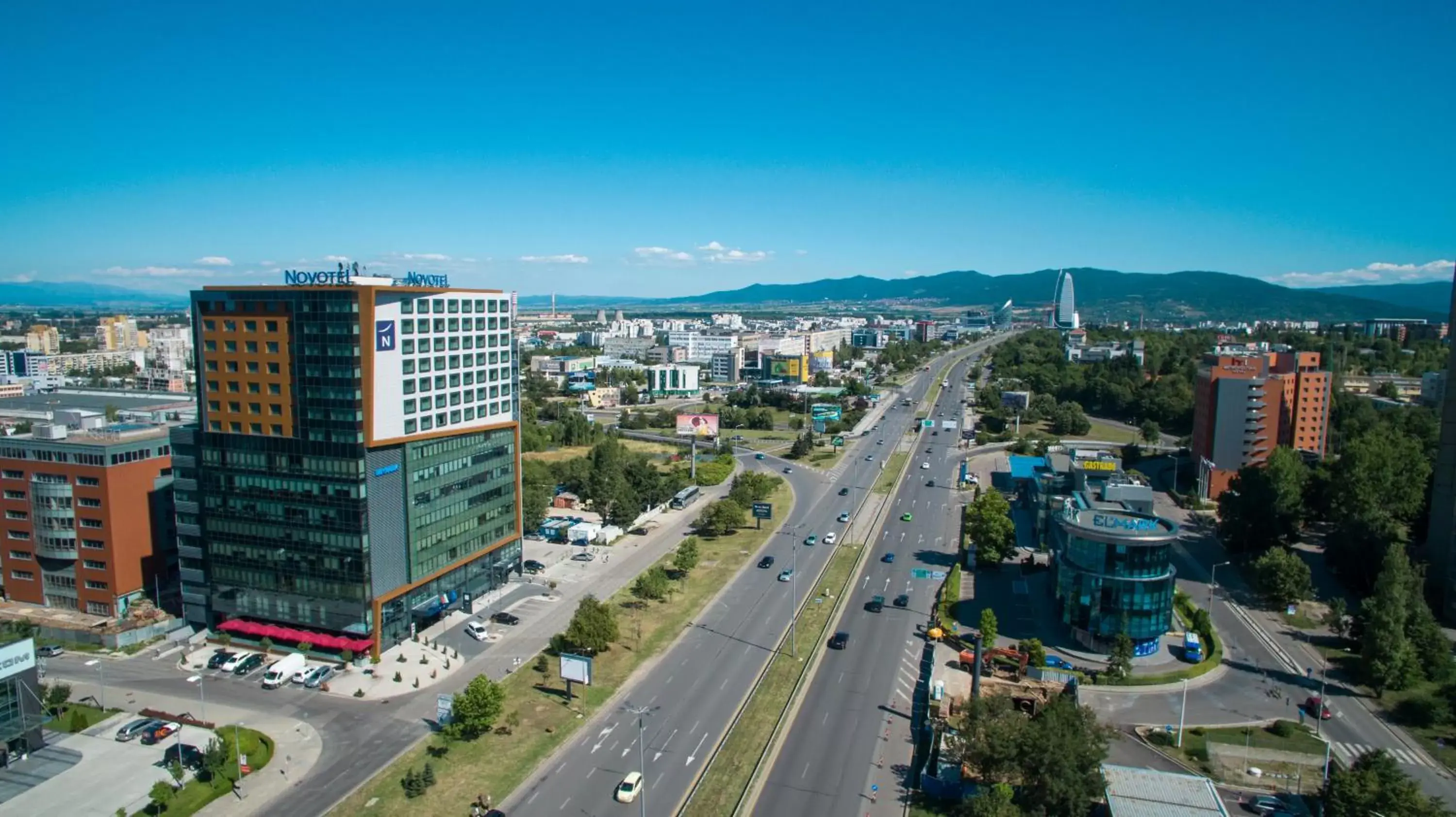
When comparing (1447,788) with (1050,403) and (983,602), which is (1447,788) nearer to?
(983,602)

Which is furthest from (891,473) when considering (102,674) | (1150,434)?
(102,674)

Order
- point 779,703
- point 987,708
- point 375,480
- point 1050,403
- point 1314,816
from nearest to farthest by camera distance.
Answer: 1. point 1314,816
2. point 987,708
3. point 779,703
4. point 375,480
5. point 1050,403

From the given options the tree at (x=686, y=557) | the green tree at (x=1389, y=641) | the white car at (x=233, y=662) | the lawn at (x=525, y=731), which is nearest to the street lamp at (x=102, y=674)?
the white car at (x=233, y=662)

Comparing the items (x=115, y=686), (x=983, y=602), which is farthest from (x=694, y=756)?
(x=115, y=686)

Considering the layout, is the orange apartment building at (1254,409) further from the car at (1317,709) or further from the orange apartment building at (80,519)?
the orange apartment building at (80,519)

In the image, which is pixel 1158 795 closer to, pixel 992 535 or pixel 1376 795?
pixel 1376 795
